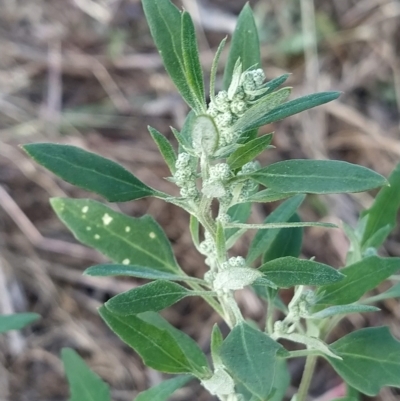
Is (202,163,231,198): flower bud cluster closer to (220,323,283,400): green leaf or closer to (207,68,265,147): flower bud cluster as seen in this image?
(207,68,265,147): flower bud cluster

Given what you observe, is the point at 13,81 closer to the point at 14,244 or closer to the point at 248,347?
the point at 14,244

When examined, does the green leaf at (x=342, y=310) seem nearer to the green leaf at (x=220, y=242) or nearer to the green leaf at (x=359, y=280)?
the green leaf at (x=359, y=280)

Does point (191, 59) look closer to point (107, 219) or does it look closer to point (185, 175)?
point (185, 175)

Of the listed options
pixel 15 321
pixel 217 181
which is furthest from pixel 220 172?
pixel 15 321

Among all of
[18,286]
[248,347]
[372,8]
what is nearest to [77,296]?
[18,286]

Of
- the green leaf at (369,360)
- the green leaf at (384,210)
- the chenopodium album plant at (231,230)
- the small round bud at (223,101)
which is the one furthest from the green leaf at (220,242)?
the green leaf at (384,210)

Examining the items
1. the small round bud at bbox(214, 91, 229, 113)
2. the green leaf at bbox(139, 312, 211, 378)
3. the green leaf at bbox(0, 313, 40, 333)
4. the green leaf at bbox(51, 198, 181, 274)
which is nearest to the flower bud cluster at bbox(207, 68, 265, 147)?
the small round bud at bbox(214, 91, 229, 113)
